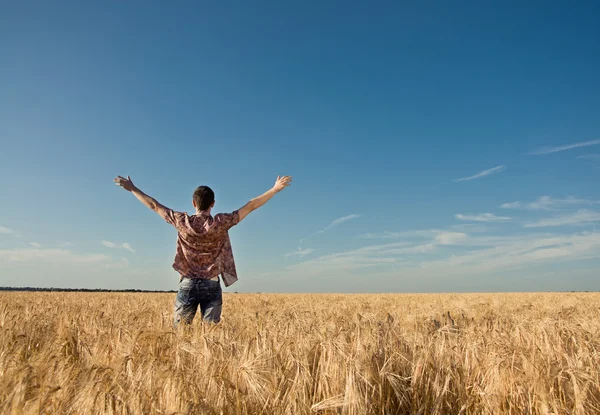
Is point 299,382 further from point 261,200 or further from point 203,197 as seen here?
point 203,197

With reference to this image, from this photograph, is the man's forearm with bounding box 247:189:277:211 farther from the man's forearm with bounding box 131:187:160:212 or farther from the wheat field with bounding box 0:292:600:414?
the wheat field with bounding box 0:292:600:414

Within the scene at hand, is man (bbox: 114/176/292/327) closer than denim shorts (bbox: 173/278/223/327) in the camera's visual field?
Yes

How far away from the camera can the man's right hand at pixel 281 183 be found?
5.08 metres

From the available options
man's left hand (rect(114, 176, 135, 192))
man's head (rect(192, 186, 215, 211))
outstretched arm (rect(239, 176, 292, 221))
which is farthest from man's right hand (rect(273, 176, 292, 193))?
man's left hand (rect(114, 176, 135, 192))

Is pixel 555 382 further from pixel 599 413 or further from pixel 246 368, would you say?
pixel 246 368

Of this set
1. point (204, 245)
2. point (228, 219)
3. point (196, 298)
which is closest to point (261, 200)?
point (228, 219)

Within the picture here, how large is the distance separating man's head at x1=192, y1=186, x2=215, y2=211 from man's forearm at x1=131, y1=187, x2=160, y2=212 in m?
0.55

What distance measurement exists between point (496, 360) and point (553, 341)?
6.19 feet

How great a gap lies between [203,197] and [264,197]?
35.8 inches

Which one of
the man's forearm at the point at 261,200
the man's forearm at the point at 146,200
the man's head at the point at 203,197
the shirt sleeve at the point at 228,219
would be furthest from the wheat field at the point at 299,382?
the man's forearm at the point at 146,200

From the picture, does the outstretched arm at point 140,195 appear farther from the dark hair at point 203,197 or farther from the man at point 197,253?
the dark hair at point 203,197

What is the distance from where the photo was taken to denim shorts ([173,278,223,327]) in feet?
18.3

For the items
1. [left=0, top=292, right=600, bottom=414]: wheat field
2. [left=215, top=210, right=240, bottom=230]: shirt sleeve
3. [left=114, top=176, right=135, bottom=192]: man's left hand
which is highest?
[left=114, top=176, right=135, bottom=192]: man's left hand

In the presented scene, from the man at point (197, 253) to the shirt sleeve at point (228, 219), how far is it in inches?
2.4
